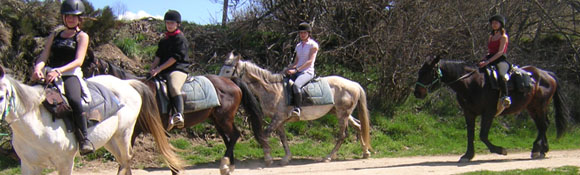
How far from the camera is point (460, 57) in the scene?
1605cm

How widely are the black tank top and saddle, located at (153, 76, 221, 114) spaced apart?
2.26 m

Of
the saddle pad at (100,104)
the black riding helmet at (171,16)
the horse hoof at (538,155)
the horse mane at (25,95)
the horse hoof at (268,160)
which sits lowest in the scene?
the horse hoof at (268,160)

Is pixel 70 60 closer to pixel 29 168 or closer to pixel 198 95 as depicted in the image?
pixel 29 168

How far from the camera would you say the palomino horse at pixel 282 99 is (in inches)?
420

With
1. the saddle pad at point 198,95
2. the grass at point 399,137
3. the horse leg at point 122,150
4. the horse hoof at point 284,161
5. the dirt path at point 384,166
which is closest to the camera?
the horse leg at point 122,150

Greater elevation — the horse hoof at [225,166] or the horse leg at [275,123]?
the horse leg at [275,123]

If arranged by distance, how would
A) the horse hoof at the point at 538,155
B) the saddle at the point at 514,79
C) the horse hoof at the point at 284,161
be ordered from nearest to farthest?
the saddle at the point at 514,79, the horse hoof at the point at 284,161, the horse hoof at the point at 538,155

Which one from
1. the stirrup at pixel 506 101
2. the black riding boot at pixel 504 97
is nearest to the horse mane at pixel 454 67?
the black riding boot at pixel 504 97

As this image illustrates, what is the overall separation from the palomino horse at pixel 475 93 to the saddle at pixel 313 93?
1.73m

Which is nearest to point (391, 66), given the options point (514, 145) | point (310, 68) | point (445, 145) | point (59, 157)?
point (445, 145)

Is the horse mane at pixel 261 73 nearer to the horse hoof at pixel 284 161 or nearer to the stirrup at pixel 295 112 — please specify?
the stirrup at pixel 295 112

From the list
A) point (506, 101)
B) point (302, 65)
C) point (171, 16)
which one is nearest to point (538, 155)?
point (506, 101)

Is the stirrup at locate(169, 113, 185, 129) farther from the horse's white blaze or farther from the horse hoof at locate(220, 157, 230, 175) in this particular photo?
the horse's white blaze

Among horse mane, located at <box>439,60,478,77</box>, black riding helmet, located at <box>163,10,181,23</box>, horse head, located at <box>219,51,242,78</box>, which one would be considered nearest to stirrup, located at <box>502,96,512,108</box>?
horse mane, located at <box>439,60,478,77</box>
